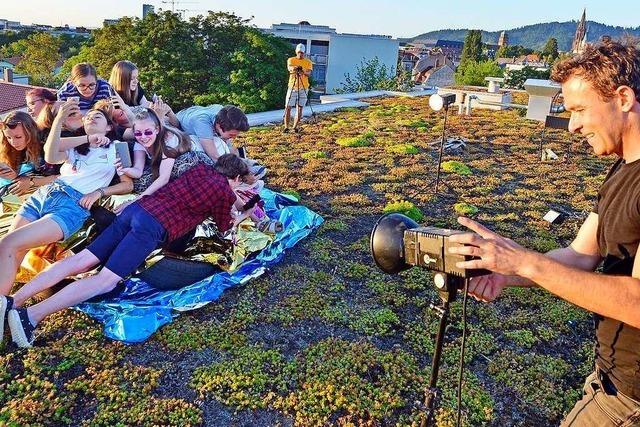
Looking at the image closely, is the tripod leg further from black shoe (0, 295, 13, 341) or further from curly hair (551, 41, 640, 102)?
black shoe (0, 295, 13, 341)

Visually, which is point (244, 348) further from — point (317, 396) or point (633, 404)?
point (633, 404)

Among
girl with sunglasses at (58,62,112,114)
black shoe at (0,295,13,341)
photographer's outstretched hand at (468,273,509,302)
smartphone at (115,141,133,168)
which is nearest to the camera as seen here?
photographer's outstretched hand at (468,273,509,302)

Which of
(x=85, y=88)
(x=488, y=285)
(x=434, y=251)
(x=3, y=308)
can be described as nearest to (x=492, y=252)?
(x=434, y=251)

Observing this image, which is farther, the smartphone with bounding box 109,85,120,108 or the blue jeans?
the smartphone with bounding box 109,85,120,108

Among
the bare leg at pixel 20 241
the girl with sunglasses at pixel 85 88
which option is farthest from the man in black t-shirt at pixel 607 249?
the girl with sunglasses at pixel 85 88

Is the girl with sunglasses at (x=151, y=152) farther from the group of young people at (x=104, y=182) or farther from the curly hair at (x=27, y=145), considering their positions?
the curly hair at (x=27, y=145)

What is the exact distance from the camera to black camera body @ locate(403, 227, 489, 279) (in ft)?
5.89

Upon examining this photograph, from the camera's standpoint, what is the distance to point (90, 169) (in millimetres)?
4227

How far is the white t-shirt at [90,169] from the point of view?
4.15 meters

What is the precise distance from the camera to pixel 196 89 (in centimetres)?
2411

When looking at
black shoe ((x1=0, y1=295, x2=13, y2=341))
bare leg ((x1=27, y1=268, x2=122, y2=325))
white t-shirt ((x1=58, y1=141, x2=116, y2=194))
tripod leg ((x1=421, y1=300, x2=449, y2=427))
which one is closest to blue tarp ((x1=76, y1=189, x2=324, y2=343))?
bare leg ((x1=27, y1=268, x2=122, y2=325))

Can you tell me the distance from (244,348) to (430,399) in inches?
60.5

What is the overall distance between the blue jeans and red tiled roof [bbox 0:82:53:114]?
25.8 m

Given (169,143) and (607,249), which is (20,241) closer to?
(169,143)
